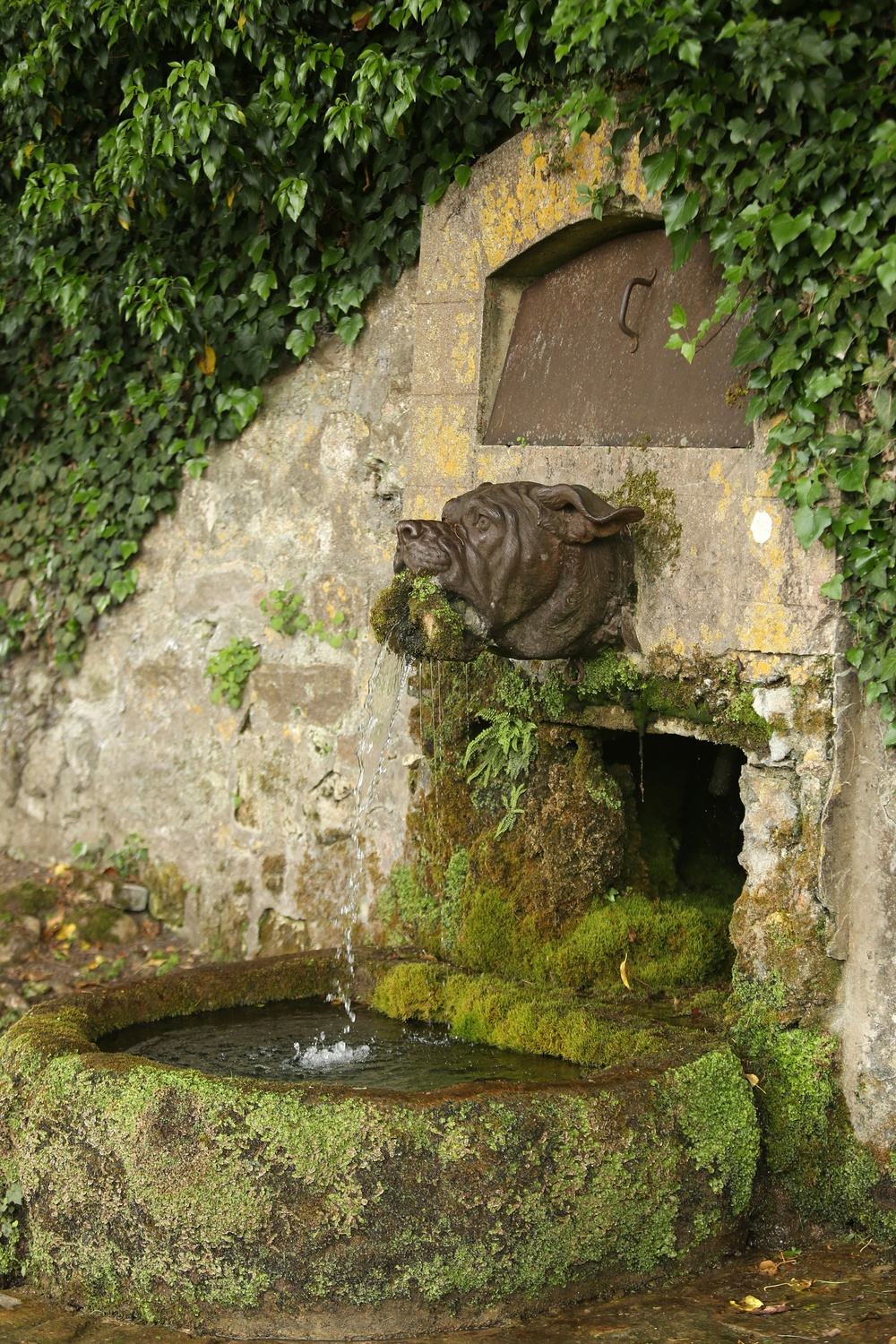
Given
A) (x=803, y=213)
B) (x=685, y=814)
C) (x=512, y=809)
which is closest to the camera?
(x=803, y=213)

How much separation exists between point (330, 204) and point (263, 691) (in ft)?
6.39

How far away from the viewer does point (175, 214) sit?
17.0 feet

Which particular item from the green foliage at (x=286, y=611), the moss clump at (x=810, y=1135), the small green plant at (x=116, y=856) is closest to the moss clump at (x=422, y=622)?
the moss clump at (x=810, y=1135)

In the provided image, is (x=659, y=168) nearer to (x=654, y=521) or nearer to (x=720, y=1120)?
(x=654, y=521)

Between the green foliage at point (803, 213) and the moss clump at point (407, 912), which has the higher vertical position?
the green foliage at point (803, 213)

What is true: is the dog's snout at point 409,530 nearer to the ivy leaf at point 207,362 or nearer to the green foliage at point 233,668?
the green foliage at point 233,668

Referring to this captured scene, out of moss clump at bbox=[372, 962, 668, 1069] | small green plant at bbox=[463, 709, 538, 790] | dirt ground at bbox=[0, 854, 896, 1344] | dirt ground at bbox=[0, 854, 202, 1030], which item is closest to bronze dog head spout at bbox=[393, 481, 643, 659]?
small green plant at bbox=[463, 709, 538, 790]

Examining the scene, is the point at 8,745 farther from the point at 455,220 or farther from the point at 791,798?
the point at 791,798

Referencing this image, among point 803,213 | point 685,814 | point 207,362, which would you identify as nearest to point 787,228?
point 803,213

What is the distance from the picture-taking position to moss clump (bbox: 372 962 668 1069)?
3.46m

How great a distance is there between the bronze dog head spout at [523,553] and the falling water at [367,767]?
724mm

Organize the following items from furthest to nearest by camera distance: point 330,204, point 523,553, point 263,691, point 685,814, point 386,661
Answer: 1. point 263,691
2. point 330,204
3. point 685,814
4. point 386,661
5. point 523,553

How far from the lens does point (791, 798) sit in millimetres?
3309

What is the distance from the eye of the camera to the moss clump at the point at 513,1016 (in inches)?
136
